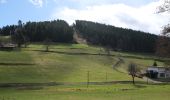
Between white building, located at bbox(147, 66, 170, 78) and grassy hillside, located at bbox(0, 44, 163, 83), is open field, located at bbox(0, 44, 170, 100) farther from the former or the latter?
white building, located at bbox(147, 66, 170, 78)

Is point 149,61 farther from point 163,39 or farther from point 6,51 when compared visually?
point 163,39

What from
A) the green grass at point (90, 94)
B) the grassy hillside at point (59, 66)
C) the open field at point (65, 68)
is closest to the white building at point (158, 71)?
the grassy hillside at point (59, 66)

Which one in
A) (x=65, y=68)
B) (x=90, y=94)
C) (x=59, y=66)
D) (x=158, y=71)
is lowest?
(x=158, y=71)

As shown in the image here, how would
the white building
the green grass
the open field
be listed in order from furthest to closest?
1. the white building
2. the open field
3. the green grass

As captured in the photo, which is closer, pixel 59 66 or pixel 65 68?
pixel 65 68

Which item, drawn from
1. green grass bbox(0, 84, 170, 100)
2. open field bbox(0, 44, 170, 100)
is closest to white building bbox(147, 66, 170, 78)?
open field bbox(0, 44, 170, 100)

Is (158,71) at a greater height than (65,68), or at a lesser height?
lesser

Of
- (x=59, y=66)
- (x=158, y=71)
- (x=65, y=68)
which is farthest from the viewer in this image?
(x=158, y=71)

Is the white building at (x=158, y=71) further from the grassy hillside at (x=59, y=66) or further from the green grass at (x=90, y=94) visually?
the green grass at (x=90, y=94)

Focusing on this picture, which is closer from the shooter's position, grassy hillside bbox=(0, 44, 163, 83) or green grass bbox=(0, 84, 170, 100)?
green grass bbox=(0, 84, 170, 100)

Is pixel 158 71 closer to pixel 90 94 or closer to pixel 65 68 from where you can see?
pixel 65 68

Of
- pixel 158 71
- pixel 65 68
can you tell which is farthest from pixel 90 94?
pixel 158 71

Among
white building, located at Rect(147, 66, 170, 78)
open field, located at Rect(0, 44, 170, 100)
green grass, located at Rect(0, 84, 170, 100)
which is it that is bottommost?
white building, located at Rect(147, 66, 170, 78)

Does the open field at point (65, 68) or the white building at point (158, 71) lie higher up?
the open field at point (65, 68)
